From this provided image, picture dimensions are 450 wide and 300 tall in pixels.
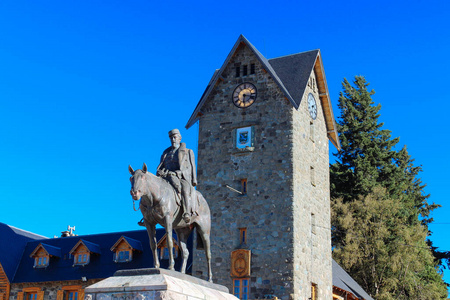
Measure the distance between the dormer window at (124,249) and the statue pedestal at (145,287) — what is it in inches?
915

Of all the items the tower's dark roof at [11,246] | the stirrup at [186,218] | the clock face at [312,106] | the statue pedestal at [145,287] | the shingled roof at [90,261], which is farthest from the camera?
the tower's dark roof at [11,246]

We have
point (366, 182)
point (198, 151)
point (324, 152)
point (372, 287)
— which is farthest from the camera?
point (366, 182)

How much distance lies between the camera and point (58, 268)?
124 ft

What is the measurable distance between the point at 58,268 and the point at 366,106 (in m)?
30.7

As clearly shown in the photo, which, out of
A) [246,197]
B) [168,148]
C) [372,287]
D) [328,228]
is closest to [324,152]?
[328,228]

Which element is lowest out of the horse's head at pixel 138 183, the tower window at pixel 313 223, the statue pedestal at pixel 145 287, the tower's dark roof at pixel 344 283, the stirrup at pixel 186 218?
the statue pedestal at pixel 145 287

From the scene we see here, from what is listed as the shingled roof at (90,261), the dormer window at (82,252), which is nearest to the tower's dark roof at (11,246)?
the shingled roof at (90,261)

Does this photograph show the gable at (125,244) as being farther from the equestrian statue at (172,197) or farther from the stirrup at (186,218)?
the stirrup at (186,218)

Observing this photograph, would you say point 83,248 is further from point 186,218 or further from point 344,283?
point 186,218

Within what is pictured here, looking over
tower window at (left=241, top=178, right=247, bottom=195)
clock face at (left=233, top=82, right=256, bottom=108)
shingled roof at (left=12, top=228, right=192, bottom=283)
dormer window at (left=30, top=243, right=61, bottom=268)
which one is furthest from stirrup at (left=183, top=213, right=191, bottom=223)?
dormer window at (left=30, top=243, right=61, bottom=268)

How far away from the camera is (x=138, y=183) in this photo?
44.0ft

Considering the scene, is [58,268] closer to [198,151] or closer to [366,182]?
[198,151]

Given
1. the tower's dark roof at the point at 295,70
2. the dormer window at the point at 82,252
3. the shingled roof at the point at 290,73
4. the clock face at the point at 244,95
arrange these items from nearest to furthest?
the shingled roof at the point at 290,73 → the tower's dark roof at the point at 295,70 → the clock face at the point at 244,95 → the dormer window at the point at 82,252

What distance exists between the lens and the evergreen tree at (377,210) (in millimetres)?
44125
